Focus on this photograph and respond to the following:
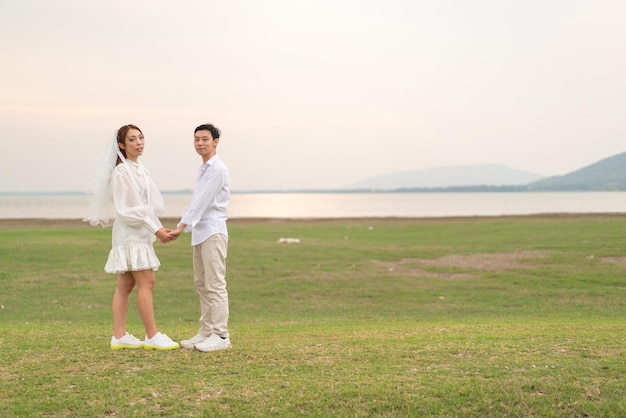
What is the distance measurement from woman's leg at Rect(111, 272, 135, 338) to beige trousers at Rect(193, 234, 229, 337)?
2.93 feet

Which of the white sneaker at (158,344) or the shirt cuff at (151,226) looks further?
the white sneaker at (158,344)

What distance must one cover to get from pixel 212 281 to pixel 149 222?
105 cm

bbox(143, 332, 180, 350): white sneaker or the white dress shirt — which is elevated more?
the white dress shirt

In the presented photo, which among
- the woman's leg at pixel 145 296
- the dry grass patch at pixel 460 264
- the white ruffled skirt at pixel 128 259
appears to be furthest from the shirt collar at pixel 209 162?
the dry grass patch at pixel 460 264

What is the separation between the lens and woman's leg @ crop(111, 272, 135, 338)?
7602mm

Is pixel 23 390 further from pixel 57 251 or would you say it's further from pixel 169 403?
pixel 57 251

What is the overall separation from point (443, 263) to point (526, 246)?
22.5ft

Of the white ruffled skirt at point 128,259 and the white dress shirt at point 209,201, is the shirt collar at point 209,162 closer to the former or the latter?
the white dress shirt at point 209,201

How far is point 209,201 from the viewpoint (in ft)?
24.0

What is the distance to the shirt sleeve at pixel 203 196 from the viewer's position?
7215 mm

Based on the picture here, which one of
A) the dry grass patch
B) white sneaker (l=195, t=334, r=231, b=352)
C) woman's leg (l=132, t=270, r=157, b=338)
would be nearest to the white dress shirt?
woman's leg (l=132, t=270, r=157, b=338)

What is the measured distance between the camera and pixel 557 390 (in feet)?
20.0

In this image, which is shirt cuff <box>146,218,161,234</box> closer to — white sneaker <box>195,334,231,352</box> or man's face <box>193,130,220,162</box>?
man's face <box>193,130,220,162</box>

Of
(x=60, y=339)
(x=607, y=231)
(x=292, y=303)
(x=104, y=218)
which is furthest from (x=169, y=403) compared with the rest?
(x=607, y=231)
